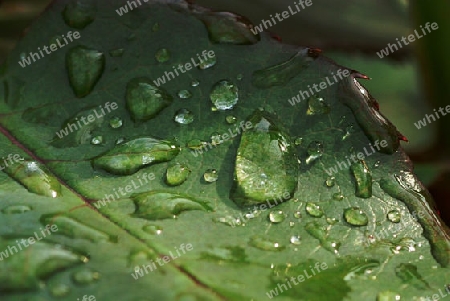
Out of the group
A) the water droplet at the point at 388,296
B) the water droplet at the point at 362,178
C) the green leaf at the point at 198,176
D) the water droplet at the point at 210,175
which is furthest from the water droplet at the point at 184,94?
the water droplet at the point at 388,296

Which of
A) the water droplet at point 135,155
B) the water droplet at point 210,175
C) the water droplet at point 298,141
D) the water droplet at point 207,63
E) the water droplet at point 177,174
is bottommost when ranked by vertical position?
the water droplet at point 298,141

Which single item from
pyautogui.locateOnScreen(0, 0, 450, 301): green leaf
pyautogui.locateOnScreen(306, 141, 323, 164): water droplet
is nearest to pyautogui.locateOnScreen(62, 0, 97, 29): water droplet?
pyautogui.locateOnScreen(0, 0, 450, 301): green leaf

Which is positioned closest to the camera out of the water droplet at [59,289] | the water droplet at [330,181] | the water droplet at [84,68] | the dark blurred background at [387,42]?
the water droplet at [59,289]

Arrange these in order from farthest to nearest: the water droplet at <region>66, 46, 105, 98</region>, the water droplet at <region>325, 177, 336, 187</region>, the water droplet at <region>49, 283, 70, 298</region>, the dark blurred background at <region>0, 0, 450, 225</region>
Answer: the dark blurred background at <region>0, 0, 450, 225</region>
the water droplet at <region>66, 46, 105, 98</region>
the water droplet at <region>325, 177, 336, 187</region>
the water droplet at <region>49, 283, 70, 298</region>

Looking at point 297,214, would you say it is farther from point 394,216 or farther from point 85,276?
point 85,276

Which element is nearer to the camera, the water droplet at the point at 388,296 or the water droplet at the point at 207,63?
the water droplet at the point at 388,296

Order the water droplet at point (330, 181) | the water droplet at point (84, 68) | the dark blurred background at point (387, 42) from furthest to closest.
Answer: the dark blurred background at point (387, 42) → the water droplet at point (84, 68) → the water droplet at point (330, 181)

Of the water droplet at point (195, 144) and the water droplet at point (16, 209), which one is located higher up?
the water droplet at point (16, 209)

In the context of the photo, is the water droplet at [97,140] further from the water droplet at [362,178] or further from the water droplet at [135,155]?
the water droplet at [362,178]

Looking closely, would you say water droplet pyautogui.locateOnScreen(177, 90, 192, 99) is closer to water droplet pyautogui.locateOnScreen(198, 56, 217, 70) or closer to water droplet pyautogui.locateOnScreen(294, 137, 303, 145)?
water droplet pyautogui.locateOnScreen(198, 56, 217, 70)
